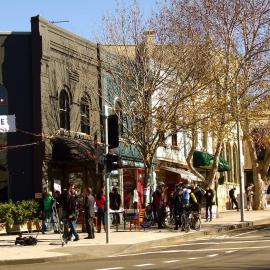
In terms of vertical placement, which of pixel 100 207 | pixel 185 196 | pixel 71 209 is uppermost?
pixel 185 196

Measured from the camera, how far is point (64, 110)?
26391 mm

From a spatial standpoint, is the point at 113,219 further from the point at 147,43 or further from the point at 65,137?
the point at 147,43

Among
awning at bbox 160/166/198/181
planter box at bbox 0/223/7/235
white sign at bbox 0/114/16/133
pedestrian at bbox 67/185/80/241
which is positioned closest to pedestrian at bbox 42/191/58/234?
planter box at bbox 0/223/7/235

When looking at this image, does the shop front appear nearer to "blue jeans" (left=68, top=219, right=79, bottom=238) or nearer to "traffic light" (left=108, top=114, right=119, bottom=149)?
"traffic light" (left=108, top=114, right=119, bottom=149)

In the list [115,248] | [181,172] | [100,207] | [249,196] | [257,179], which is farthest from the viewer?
[249,196]

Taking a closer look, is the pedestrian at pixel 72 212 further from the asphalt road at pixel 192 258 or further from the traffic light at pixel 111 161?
the asphalt road at pixel 192 258

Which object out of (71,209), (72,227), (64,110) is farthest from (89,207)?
(64,110)

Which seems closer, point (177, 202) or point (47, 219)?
point (47, 219)

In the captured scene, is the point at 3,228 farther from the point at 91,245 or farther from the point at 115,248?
the point at 115,248

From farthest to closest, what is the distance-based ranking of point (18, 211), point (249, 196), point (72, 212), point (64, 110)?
point (249, 196) < point (64, 110) < point (18, 211) < point (72, 212)

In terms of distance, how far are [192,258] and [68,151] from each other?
10.7 metres

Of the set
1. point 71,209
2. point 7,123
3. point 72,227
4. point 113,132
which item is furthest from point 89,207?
point 7,123

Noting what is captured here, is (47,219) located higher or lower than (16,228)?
higher

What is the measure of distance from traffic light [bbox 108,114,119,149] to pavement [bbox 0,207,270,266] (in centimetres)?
303
